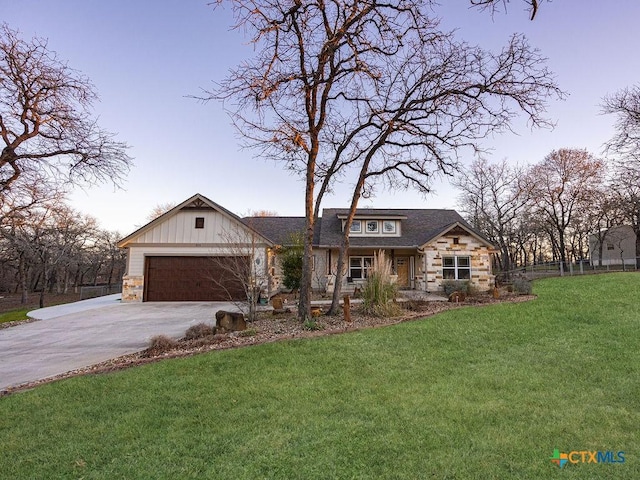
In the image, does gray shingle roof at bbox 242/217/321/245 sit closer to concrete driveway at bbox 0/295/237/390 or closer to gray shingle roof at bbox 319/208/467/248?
gray shingle roof at bbox 319/208/467/248

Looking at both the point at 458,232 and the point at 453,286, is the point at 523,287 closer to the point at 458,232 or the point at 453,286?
the point at 453,286

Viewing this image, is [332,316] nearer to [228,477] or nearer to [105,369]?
[105,369]

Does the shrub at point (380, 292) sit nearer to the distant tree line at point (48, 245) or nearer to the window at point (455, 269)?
the window at point (455, 269)

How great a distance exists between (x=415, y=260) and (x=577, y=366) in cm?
1517

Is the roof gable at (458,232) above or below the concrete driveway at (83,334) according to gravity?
above

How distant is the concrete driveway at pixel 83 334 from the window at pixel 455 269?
11164 millimetres

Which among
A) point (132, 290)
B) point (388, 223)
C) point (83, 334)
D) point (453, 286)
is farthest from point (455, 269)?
point (83, 334)

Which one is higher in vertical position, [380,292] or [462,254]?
[462,254]

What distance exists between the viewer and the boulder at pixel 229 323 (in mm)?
8461

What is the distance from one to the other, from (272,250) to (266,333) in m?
9.50

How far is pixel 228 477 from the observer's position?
2773 millimetres

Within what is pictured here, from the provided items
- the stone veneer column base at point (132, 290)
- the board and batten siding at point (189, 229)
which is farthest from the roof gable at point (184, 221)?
the stone veneer column base at point (132, 290)

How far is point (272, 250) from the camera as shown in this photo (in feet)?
57.2

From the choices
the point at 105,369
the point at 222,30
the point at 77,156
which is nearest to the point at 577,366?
the point at 105,369
